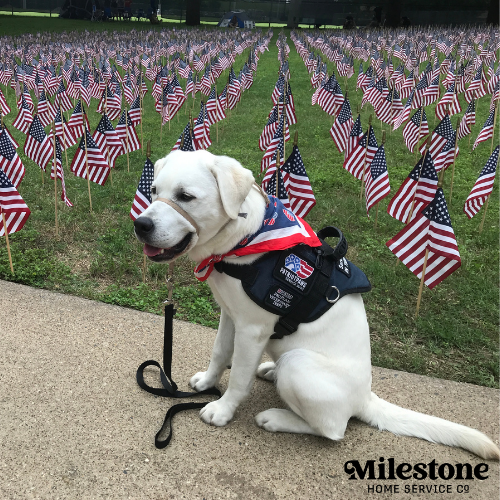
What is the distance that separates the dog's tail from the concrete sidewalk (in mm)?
127

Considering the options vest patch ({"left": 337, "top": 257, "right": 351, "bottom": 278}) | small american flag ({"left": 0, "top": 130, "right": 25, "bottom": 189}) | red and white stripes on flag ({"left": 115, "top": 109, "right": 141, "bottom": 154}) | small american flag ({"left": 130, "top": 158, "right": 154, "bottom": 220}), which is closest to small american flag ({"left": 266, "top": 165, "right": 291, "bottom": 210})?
small american flag ({"left": 130, "top": 158, "right": 154, "bottom": 220})

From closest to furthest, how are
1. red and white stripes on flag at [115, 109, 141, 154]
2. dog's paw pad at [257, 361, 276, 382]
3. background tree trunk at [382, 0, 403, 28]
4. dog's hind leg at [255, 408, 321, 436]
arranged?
dog's hind leg at [255, 408, 321, 436] < dog's paw pad at [257, 361, 276, 382] < red and white stripes on flag at [115, 109, 141, 154] < background tree trunk at [382, 0, 403, 28]

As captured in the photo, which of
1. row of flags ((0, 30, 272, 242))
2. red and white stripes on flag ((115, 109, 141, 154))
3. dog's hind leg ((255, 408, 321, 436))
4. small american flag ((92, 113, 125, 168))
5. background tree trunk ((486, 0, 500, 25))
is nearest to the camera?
dog's hind leg ((255, 408, 321, 436))

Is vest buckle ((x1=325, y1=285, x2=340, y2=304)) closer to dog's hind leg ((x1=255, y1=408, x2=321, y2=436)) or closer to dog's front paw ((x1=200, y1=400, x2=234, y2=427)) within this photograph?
dog's hind leg ((x1=255, y1=408, x2=321, y2=436))

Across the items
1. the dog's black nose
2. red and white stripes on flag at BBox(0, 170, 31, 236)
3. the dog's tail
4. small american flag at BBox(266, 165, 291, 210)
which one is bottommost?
the dog's tail

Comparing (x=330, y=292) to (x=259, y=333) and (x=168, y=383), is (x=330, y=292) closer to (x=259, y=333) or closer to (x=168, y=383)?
(x=259, y=333)

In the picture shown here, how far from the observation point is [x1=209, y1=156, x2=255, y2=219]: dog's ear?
8.36 feet

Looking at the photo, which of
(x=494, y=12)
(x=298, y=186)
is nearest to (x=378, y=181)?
(x=298, y=186)

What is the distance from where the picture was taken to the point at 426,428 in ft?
9.73

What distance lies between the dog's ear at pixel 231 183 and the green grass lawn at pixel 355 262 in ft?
7.26

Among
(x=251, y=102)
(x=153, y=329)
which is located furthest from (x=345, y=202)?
(x=251, y=102)

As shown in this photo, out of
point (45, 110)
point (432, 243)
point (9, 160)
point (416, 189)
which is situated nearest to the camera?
point (432, 243)

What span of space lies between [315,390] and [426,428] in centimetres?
80

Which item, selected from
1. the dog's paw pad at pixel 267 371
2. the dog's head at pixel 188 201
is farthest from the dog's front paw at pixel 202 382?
the dog's head at pixel 188 201
